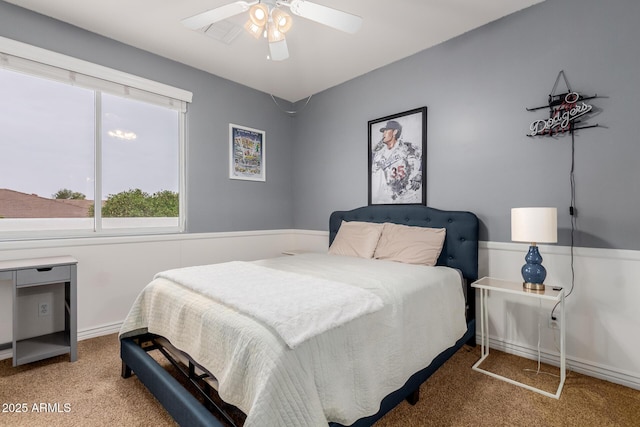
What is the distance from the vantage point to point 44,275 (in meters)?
2.12

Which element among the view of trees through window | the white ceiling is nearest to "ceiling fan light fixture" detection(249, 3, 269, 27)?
the white ceiling

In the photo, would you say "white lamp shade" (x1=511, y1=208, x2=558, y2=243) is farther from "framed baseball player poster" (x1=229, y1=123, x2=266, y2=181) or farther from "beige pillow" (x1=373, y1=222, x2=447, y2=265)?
"framed baseball player poster" (x1=229, y1=123, x2=266, y2=181)

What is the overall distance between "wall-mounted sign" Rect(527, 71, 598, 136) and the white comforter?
1.36 m

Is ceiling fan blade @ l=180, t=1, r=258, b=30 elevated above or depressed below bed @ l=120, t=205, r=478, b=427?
above

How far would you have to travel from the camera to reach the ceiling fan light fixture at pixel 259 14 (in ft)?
6.16

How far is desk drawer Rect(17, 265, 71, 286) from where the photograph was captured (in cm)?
205

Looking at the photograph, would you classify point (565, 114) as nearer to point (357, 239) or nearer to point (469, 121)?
point (469, 121)

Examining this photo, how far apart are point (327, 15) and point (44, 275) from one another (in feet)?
8.65

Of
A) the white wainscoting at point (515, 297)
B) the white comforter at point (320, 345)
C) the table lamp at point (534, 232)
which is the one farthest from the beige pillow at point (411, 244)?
the table lamp at point (534, 232)

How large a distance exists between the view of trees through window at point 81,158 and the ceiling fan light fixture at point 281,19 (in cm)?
180

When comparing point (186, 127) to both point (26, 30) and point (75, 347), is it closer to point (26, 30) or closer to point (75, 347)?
point (26, 30)

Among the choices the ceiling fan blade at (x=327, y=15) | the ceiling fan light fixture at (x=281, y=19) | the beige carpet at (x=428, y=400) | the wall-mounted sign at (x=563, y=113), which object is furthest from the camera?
the wall-mounted sign at (x=563, y=113)

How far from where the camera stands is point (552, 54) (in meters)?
2.23

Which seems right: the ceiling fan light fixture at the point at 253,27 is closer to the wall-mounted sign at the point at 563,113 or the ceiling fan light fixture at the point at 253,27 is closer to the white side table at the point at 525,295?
the wall-mounted sign at the point at 563,113
